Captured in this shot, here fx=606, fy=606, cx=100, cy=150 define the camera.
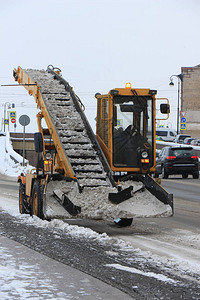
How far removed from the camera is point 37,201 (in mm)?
12086

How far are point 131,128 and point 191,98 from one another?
256 feet

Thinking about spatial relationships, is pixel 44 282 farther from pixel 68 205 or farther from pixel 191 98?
pixel 191 98

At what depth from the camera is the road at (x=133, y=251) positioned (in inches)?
273

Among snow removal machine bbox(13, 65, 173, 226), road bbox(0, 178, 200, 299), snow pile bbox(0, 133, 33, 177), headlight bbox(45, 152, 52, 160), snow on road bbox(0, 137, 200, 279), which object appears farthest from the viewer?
snow pile bbox(0, 133, 33, 177)

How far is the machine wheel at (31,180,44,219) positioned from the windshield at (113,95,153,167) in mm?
1701

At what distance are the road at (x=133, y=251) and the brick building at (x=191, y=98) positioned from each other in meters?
74.6

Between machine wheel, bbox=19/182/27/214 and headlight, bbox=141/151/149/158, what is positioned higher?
headlight, bbox=141/151/149/158

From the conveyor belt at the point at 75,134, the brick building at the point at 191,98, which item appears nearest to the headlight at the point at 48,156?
the conveyor belt at the point at 75,134

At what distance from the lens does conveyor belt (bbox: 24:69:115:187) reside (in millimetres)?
12164

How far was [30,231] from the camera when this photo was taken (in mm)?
11172

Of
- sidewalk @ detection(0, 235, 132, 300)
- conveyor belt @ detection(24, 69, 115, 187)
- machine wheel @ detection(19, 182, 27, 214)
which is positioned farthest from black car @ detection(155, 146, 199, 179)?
sidewalk @ detection(0, 235, 132, 300)

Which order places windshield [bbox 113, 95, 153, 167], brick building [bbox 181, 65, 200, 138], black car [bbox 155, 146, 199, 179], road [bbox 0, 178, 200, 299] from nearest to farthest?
1. road [bbox 0, 178, 200, 299]
2. windshield [bbox 113, 95, 153, 167]
3. black car [bbox 155, 146, 199, 179]
4. brick building [bbox 181, 65, 200, 138]

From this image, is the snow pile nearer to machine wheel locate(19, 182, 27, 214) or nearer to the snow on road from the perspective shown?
machine wheel locate(19, 182, 27, 214)

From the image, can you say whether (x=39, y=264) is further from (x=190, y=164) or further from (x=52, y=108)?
(x=190, y=164)
